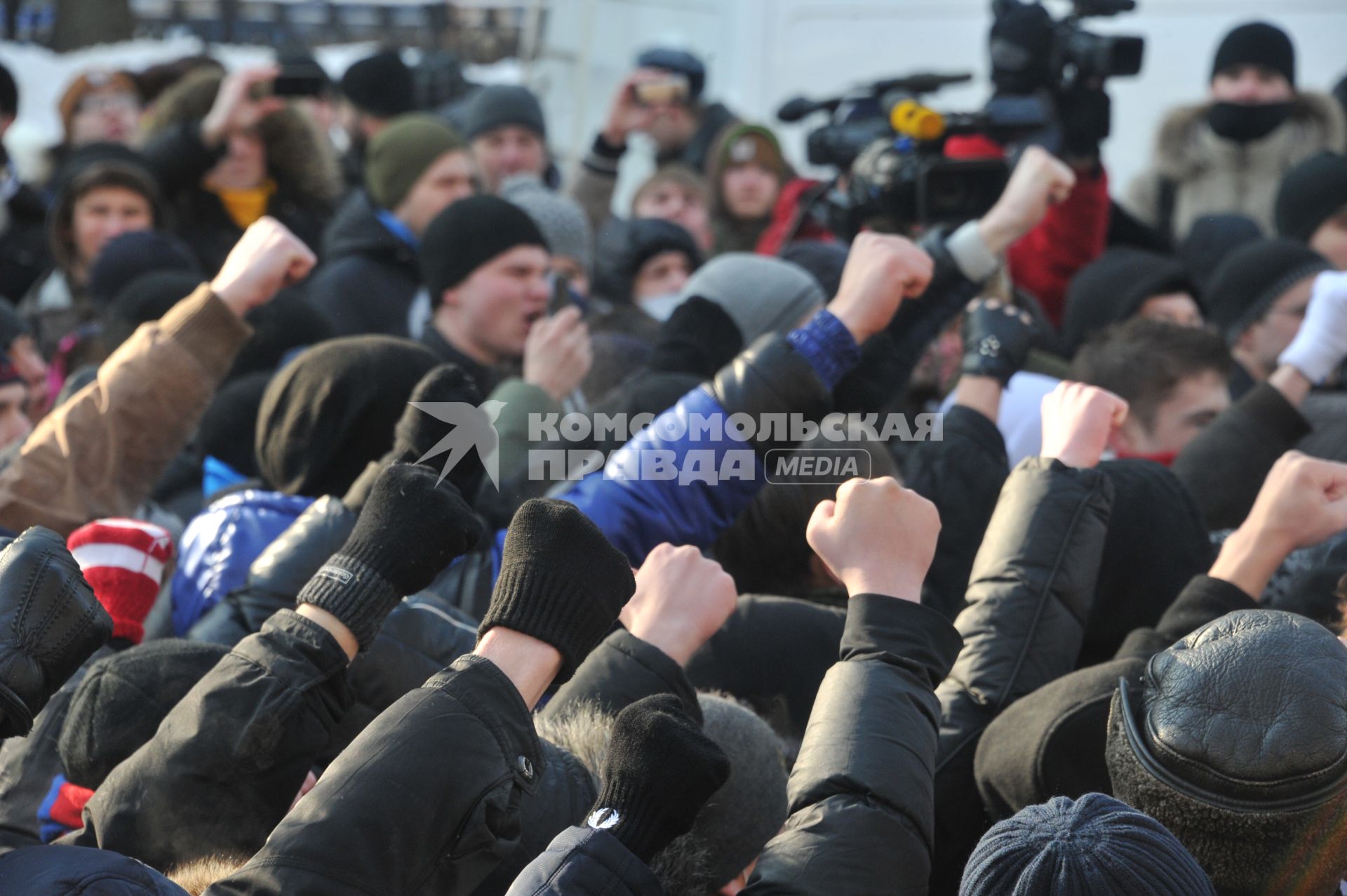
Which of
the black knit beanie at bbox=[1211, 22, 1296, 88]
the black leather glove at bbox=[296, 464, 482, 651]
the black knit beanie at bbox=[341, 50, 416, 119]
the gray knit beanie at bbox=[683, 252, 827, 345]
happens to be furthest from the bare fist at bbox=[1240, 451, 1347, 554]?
the black knit beanie at bbox=[341, 50, 416, 119]

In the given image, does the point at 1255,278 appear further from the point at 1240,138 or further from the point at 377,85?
the point at 377,85

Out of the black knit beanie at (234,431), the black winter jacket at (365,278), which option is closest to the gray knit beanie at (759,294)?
the black knit beanie at (234,431)

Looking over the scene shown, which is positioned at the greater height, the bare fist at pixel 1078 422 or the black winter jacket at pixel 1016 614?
the bare fist at pixel 1078 422

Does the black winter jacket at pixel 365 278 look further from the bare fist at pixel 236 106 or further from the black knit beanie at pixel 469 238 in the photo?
the bare fist at pixel 236 106

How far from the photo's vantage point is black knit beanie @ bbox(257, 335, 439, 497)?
2.62 meters

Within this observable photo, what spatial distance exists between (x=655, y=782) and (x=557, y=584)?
0.26 metres


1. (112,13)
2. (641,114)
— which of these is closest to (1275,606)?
(641,114)

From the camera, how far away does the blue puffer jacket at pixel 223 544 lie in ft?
8.28

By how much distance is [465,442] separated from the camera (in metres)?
2.33

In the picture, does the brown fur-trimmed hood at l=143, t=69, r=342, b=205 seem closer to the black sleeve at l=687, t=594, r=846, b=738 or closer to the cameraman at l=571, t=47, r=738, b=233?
the cameraman at l=571, t=47, r=738, b=233

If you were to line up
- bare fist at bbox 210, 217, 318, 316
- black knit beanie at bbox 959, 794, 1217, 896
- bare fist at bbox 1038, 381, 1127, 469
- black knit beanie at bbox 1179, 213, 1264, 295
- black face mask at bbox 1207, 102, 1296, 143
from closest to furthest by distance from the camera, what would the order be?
black knit beanie at bbox 959, 794, 1217, 896 < bare fist at bbox 1038, 381, 1127, 469 < bare fist at bbox 210, 217, 318, 316 < black knit beanie at bbox 1179, 213, 1264, 295 < black face mask at bbox 1207, 102, 1296, 143

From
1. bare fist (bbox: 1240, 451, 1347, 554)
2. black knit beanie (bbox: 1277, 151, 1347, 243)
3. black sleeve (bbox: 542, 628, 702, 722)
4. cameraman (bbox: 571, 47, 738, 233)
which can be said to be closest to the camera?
black sleeve (bbox: 542, 628, 702, 722)

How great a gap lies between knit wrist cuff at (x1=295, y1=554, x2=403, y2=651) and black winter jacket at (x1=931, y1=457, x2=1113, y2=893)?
2.56ft

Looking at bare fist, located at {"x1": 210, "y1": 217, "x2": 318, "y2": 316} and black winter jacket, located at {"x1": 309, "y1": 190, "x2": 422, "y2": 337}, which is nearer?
bare fist, located at {"x1": 210, "y1": 217, "x2": 318, "y2": 316}
